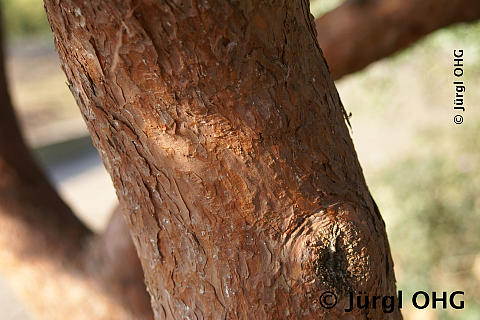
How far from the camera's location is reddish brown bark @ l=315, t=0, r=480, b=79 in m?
1.81

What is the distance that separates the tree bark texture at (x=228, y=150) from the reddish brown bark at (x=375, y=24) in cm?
113

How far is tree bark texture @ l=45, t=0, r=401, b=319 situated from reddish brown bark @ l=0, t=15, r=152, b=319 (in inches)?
40.6

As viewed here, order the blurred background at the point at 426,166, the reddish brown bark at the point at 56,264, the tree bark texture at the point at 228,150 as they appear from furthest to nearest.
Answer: the blurred background at the point at 426,166 → the reddish brown bark at the point at 56,264 → the tree bark texture at the point at 228,150

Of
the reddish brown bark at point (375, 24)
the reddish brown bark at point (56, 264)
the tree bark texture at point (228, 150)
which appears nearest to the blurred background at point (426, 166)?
the reddish brown bark at point (375, 24)

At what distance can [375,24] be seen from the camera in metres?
1.83

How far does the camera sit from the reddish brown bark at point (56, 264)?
69.0 inches

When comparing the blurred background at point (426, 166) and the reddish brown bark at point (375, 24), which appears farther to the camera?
the blurred background at point (426, 166)

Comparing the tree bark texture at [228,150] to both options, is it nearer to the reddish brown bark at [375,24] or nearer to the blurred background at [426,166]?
the reddish brown bark at [375,24]

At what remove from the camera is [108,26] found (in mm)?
607

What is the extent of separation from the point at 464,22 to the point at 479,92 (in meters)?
1.89

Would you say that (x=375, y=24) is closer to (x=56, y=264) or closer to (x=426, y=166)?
(x=56, y=264)

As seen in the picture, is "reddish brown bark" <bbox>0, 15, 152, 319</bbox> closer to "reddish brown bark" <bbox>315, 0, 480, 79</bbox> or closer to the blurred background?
"reddish brown bark" <bbox>315, 0, 480, 79</bbox>

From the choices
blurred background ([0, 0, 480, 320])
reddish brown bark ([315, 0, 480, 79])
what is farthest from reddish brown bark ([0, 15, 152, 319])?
blurred background ([0, 0, 480, 320])

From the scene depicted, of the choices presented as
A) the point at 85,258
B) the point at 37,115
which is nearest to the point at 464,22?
the point at 85,258
